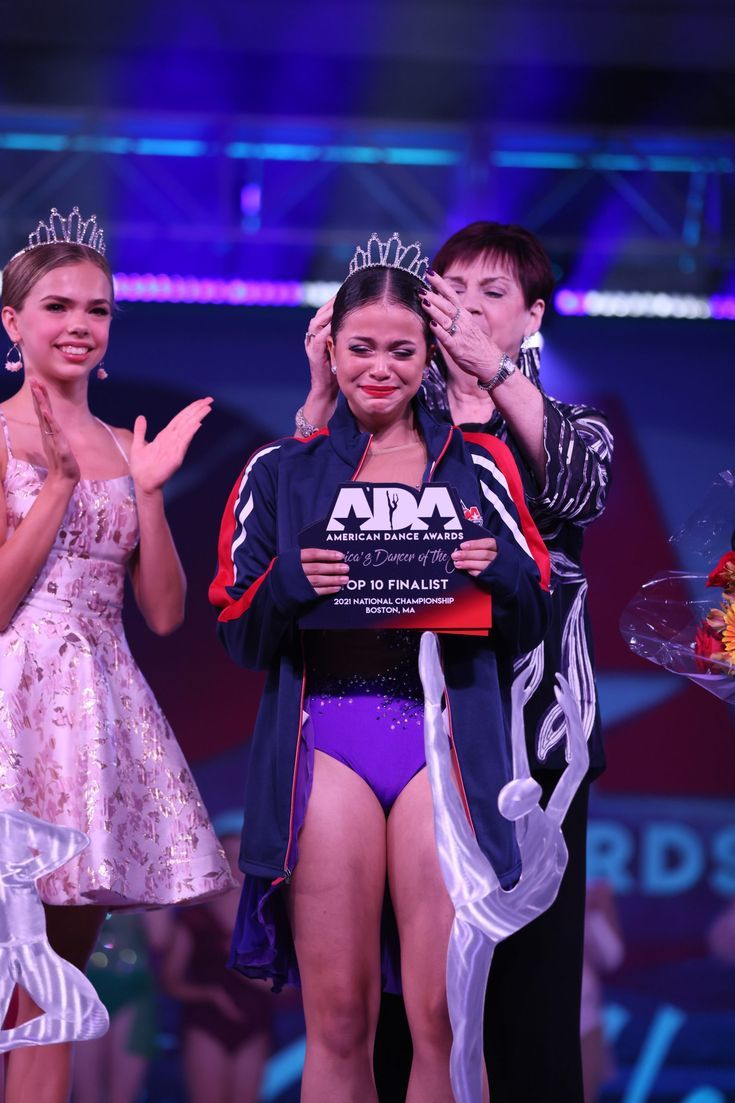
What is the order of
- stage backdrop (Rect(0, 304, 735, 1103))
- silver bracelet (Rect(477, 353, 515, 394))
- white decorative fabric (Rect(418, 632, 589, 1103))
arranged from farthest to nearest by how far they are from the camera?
stage backdrop (Rect(0, 304, 735, 1103))
silver bracelet (Rect(477, 353, 515, 394))
white decorative fabric (Rect(418, 632, 589, 1103))

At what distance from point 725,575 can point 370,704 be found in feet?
2.15

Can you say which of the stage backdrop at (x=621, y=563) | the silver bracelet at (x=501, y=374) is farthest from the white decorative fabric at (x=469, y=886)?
the stage backdrop at (x=621, y=563)

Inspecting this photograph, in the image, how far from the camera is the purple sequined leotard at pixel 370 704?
2.25m

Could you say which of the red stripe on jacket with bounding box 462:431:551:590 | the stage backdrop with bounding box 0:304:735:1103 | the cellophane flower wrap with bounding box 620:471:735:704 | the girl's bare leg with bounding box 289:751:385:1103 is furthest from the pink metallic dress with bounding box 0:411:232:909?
the stage backdrop with bounding box 0:304:735:1103

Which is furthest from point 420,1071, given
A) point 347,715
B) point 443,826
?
point 347,715

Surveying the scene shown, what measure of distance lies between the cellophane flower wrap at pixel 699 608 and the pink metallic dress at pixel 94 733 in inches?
36.0

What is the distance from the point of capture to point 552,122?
5.19 meters

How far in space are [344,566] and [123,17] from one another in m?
3.36

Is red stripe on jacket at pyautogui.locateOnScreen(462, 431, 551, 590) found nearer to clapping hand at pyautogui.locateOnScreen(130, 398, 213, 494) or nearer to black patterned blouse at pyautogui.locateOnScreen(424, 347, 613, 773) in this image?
black patterned blouse at pyautogui.locateOnScreen(424, 347, 613, 773)

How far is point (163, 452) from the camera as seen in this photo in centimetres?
270

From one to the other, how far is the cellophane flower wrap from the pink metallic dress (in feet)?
3.00

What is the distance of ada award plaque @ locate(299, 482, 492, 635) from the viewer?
217 centimetres

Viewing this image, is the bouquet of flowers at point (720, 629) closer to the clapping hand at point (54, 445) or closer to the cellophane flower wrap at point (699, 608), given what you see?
the cellophane flower wrap at point (699, 608)

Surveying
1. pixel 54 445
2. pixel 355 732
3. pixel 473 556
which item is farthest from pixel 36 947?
pixel 473 556
